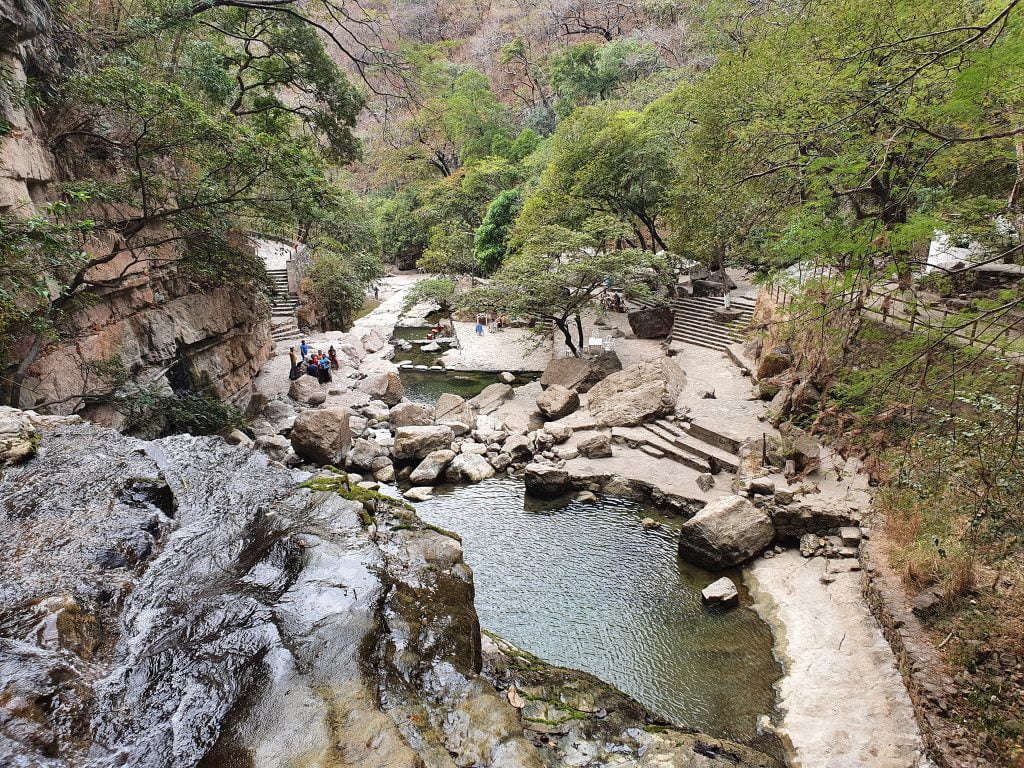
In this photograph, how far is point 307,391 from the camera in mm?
16938

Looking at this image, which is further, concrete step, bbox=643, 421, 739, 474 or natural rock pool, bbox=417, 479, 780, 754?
concrete step, bbox=643, 421, 739, 474

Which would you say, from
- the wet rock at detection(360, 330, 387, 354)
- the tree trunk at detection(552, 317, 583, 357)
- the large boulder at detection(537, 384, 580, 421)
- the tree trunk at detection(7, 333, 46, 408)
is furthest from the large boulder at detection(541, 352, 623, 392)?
the tree trunk at detection(7, 333, 46, 408)

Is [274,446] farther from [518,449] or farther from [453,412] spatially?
[518,449]

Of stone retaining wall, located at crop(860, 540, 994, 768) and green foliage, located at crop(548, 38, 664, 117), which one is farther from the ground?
green foliage, located at crop(548, 38, 664, 117)

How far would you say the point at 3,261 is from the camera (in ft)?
21.1

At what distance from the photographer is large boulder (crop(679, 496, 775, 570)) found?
28.3 feet

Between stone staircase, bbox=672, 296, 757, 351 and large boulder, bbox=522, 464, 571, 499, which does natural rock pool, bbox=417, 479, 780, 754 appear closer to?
large boulder, bbox=522, 464, 571, 499

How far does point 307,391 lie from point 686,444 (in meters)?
12.0

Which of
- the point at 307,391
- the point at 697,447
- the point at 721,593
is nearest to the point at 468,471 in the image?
the point at 697,447

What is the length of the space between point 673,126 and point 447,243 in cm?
1413

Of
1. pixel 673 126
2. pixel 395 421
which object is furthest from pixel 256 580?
pixel 673 126

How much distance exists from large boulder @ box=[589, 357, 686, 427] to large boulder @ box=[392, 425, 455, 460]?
14.2ft

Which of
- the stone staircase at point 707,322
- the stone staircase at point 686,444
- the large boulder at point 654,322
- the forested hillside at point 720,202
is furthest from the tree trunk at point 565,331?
the stone staircase at point 686,444

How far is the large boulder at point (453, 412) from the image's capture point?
48.6 feet
